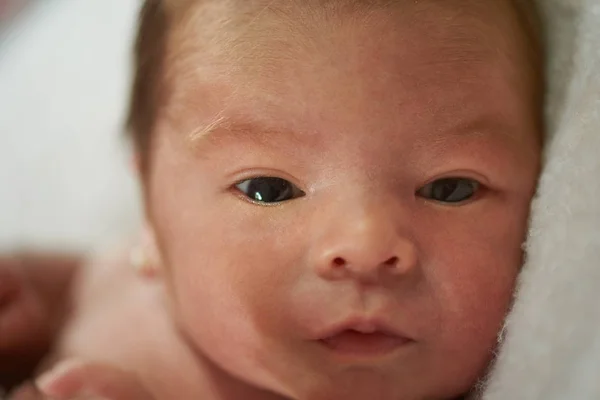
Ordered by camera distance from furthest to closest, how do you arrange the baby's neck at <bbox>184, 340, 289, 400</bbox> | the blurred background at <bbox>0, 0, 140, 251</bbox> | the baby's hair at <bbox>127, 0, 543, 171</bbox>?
the blurred background at <bbox>0, 0, 140, 251</bbox> → the baby's neck at <bbox>184, 340, 289, 400</bbox> → the baby's hair at <bbox>127, 0, 543, 171</bbox>

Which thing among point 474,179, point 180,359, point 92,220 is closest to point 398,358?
point 474,179

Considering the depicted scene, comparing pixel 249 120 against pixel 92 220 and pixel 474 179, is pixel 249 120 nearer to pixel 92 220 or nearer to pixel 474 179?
pixel 474 179

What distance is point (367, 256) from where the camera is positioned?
0.67 m

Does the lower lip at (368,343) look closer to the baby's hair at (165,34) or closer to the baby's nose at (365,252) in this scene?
the baby's nose at (365,252)

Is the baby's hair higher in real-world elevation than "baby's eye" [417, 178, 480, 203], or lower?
higher

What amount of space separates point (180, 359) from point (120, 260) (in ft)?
1.04

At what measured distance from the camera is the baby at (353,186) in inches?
27.6

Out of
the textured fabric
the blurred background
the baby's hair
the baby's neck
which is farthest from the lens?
the blurred background

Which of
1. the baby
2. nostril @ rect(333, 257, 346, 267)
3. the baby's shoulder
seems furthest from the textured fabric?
the baby's shoulder

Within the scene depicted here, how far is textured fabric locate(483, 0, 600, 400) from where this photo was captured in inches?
24.8

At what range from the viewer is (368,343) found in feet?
2.34

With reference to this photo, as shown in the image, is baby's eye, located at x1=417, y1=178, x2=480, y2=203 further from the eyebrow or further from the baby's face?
the eyebrow

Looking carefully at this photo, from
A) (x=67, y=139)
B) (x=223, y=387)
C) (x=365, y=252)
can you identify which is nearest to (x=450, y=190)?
(x=365, y=252)

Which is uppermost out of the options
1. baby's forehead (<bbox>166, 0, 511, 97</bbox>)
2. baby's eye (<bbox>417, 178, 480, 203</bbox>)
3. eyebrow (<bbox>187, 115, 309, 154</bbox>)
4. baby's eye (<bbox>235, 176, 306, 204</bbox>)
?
baby's forehead (<bbox>166, 0, 511, 97</bbox>)
